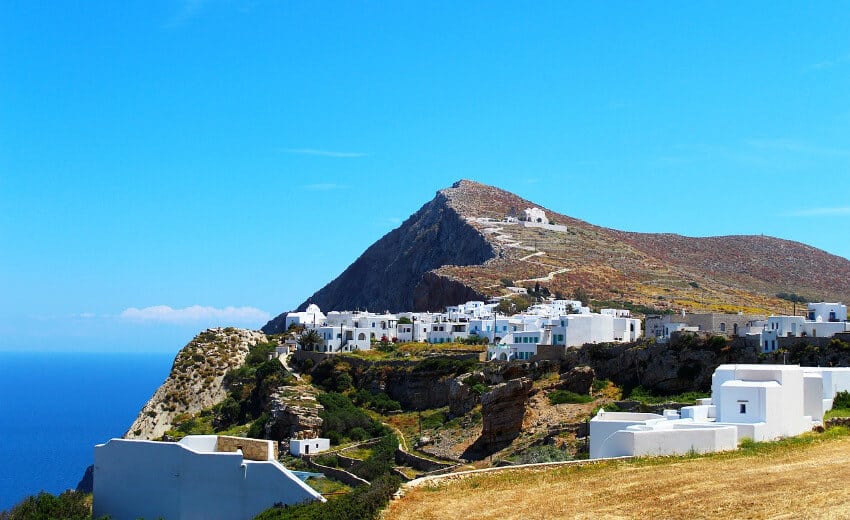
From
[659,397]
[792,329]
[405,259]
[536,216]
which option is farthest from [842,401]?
[405,259]

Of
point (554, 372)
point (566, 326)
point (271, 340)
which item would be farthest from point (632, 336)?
point (271, 340)

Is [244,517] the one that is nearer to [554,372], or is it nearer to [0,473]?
[554,372]

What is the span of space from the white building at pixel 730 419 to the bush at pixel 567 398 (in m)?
10.6

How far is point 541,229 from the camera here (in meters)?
112

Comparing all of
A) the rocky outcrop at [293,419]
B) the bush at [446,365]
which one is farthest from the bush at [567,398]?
the rocky outcrop at [293,419]

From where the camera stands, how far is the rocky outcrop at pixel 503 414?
35.4 metres

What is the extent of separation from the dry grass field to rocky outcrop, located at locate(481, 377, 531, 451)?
567 inches

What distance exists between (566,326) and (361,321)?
18.4m

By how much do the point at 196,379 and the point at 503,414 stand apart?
28373mm

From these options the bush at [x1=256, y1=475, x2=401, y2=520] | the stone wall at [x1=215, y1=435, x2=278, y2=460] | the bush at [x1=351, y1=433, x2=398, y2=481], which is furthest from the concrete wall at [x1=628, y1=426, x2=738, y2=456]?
the bush at [x1=351, y1=433, x2=398, y2=481]

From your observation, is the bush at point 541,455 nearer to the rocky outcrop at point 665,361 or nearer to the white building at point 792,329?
the rocky outcrop at point 665,361

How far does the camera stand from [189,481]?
24.1 metres

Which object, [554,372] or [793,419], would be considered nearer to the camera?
[793,419]

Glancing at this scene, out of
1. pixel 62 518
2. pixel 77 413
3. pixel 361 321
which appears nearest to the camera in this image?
pixel 62 518
